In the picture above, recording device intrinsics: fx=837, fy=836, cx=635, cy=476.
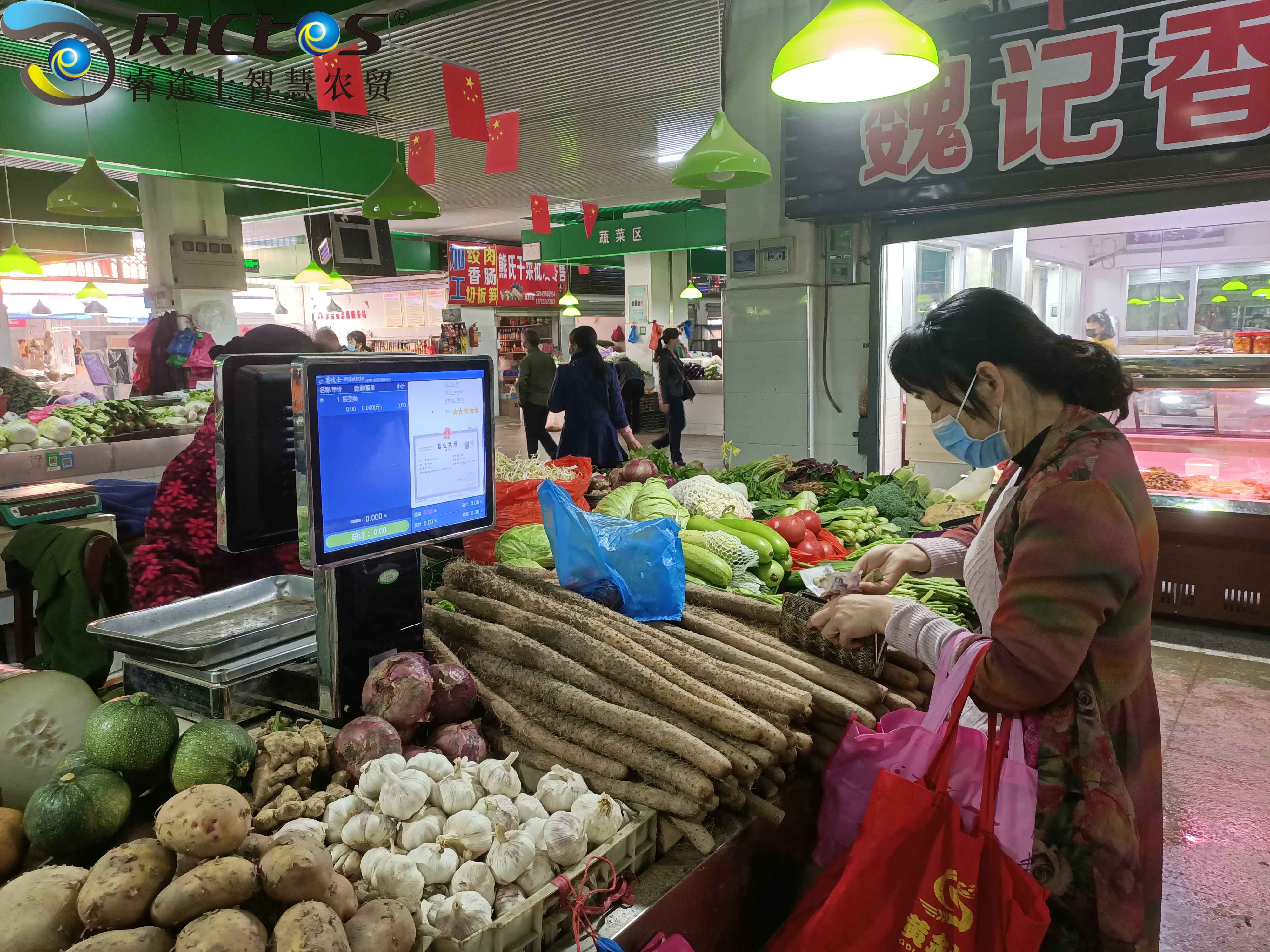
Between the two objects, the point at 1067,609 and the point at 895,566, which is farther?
the point at 895,566

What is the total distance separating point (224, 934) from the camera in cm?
99

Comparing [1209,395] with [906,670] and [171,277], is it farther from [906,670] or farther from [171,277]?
[171,277]

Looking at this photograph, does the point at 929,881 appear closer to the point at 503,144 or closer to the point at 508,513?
the point at 508,513

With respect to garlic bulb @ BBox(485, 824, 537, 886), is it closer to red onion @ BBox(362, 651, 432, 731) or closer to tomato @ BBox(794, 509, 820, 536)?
red onion @ BBox(362, 651, 432, 731)

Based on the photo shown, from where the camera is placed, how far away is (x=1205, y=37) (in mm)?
4367

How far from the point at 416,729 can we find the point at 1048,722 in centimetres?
119

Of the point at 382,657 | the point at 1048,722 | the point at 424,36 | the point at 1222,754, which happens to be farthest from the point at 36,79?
the point at 1222,754

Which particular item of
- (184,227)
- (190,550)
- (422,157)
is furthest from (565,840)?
(184,227)

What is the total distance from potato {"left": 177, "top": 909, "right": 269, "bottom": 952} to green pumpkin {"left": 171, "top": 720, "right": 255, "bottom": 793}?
0.31 metres

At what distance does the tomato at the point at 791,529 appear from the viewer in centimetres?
350

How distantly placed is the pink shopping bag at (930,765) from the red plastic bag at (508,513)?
142 cm

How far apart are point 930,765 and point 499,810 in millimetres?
776

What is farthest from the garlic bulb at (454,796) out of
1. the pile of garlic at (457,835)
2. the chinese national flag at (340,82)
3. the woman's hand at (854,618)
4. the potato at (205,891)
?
the chinese national flag at (340,82)

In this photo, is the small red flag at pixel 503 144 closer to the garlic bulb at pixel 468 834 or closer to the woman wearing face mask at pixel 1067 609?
the woman wearing face mask at pixel 1067 609
